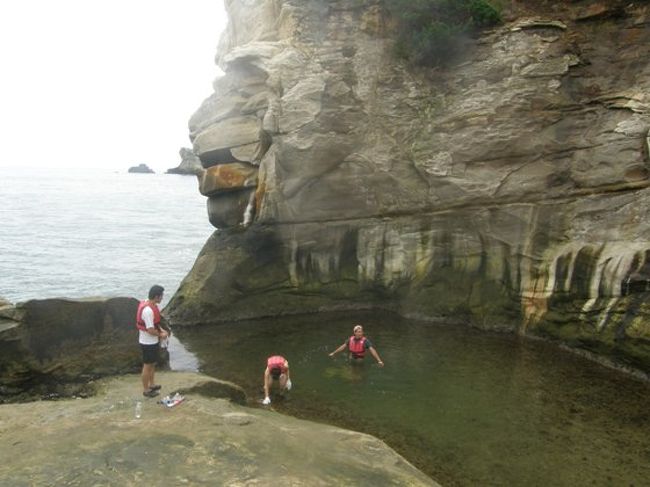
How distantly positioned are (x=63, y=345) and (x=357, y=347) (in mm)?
8543

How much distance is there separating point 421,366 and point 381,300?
597 centimetres

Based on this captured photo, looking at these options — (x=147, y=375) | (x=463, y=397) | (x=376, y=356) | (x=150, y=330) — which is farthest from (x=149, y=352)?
(x=463, y=397)

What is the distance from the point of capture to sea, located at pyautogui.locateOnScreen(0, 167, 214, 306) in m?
31.8

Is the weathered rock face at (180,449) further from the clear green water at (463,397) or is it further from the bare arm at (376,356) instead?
the bare arm at (376,356)

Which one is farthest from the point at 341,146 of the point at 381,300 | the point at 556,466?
the point at 556,466

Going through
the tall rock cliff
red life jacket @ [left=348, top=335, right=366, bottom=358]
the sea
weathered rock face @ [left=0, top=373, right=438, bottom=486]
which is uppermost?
the tall rock cliff

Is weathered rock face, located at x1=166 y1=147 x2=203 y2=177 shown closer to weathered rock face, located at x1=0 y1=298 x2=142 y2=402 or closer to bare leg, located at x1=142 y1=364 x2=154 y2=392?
weathered rock face, located at x1=0 y1=298 x2=142 y2=402

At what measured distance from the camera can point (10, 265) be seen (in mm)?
37438

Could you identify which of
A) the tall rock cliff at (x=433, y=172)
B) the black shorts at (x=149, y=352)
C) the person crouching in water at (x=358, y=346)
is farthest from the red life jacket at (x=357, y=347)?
the black shorts at (x=149, y=352)

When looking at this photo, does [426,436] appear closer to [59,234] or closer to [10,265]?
[10,265]

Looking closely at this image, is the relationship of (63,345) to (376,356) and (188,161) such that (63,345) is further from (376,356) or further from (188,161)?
(188,161)

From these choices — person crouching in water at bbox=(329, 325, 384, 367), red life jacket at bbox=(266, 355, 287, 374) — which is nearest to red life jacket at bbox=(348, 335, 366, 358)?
person crouching in water at bbox=(329, 325, 384, 367)

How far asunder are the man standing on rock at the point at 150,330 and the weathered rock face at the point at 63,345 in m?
3.00

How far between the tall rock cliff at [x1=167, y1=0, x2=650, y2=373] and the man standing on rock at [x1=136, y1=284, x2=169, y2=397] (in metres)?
10.2
